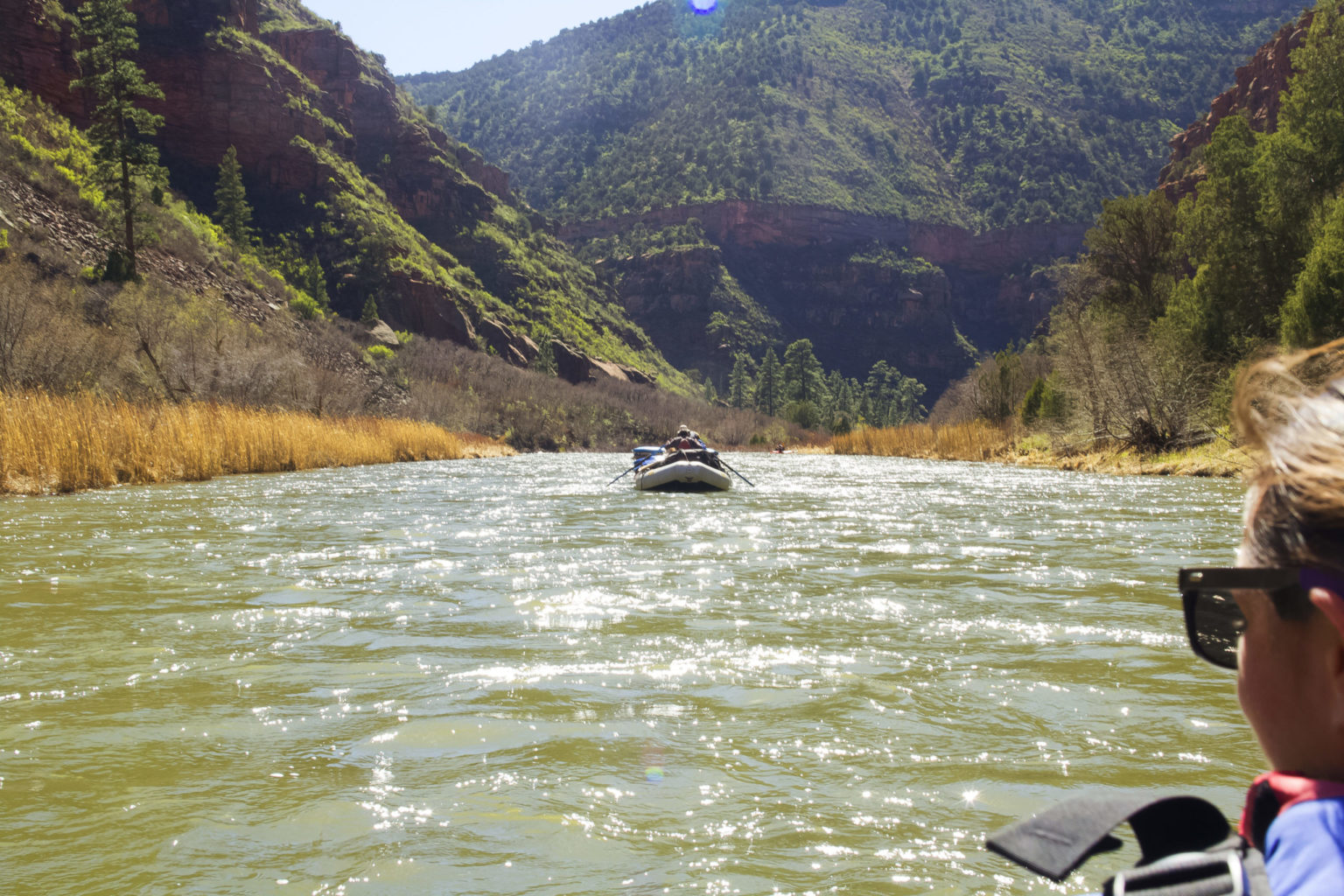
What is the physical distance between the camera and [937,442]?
49.4 meters

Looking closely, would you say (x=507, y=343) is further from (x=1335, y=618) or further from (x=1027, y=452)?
(x=1335, y=618)


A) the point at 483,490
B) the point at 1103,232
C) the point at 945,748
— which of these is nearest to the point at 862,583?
the point at 945,748

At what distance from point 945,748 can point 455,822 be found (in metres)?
2.19

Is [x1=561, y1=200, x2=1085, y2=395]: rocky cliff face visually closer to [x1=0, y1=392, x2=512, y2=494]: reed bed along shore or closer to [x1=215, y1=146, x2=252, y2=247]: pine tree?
[x1=215, y1=146, x2=252, y2=247]: pine tree

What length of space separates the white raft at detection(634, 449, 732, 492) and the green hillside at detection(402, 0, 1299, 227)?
151311 millimetres

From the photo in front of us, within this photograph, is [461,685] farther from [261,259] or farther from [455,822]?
[261,259]

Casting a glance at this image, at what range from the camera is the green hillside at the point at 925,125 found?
170 metres

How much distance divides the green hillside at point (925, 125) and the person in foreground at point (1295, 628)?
173140mm

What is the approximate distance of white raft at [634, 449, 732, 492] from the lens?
2331 centimetres

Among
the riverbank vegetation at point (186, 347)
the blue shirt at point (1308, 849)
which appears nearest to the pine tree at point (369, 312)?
the riverbank vegetation at point (186, 347)

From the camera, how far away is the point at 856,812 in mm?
3412

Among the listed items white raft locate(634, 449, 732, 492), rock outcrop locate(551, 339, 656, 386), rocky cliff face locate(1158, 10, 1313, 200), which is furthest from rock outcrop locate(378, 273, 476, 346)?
white raft locate(634, 449, 732, 492)

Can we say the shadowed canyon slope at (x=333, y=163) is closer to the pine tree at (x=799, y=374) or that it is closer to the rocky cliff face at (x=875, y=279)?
the pine tree at (x=799, y=374)

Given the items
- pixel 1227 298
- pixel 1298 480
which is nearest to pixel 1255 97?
pixel 1227 298
